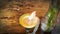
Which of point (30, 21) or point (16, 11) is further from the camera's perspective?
point (16, 11)

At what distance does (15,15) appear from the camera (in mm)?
1382

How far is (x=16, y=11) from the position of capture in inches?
55.4

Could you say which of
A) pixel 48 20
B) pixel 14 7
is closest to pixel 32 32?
pixel 48 20

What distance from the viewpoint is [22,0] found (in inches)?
58.2

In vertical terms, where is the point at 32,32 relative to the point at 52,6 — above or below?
below

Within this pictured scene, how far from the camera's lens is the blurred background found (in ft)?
4.31

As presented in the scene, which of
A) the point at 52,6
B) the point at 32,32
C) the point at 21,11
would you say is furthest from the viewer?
the point at 21,11

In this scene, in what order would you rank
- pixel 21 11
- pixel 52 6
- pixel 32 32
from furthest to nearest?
pixel 21 11 → pixel 32 32 → pixel 52 6

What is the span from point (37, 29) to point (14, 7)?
0.84 ft

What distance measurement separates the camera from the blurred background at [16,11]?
51.7 inches

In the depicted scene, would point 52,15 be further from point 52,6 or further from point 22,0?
point 22,0

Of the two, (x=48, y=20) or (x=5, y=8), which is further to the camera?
(x=5, y=8)

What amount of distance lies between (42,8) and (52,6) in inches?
9.8

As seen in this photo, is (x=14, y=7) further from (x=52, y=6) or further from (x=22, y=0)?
(x=52, y=6)
